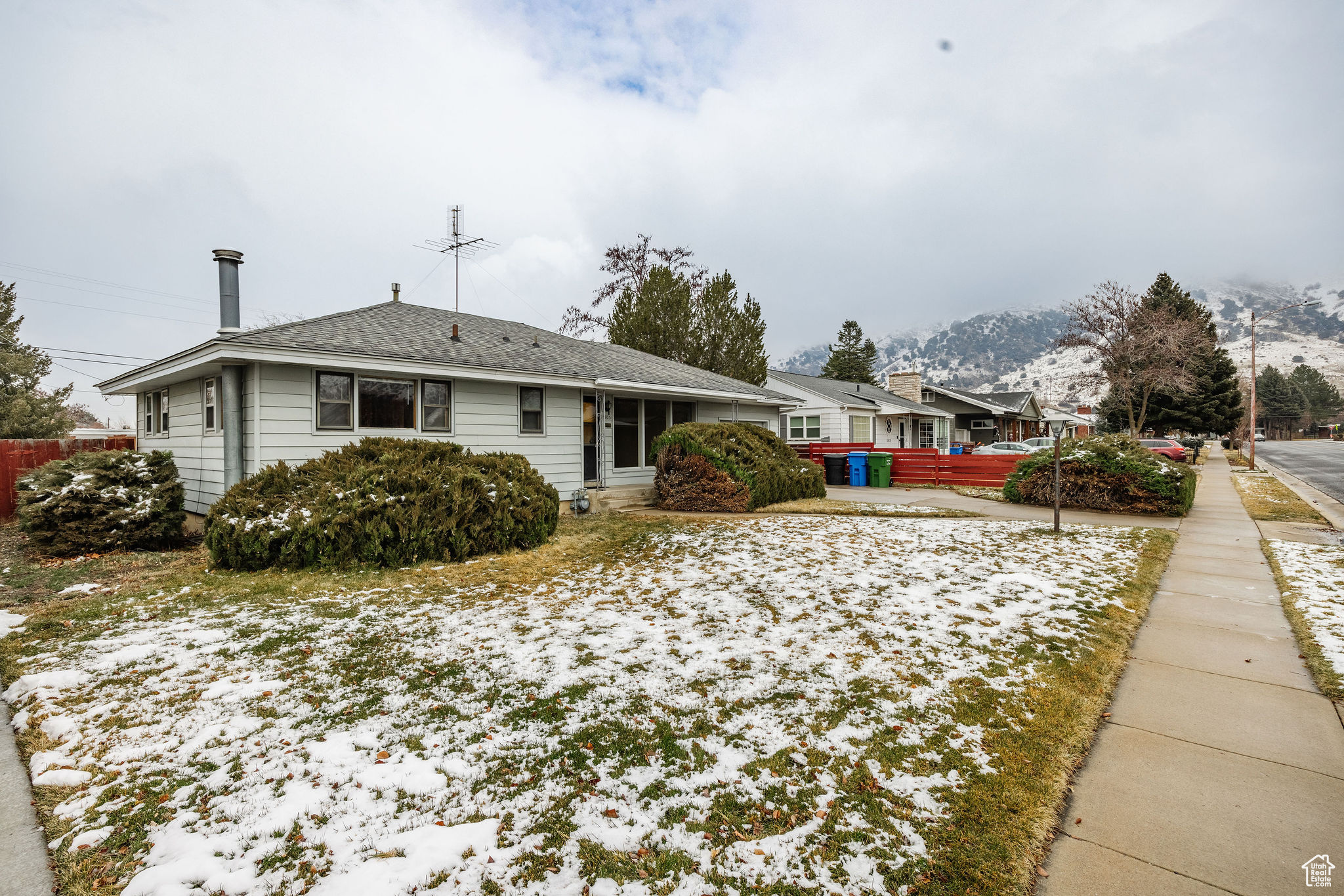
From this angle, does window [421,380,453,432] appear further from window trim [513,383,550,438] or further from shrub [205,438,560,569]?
shrub [205,438,560,569]

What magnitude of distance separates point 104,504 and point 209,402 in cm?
231

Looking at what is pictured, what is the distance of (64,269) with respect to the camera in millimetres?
26922

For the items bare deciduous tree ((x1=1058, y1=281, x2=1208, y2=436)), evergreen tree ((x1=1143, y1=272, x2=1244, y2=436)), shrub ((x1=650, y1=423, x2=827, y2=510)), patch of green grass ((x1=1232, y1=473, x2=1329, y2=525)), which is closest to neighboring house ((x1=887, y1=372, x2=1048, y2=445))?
bare deciduous tree ((x1=1058, y1=281, x2=1208, y2=436))

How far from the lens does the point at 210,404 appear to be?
32.8 ft

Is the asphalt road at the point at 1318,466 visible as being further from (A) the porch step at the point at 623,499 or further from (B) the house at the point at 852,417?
(A) the porch step at the point at 623,499

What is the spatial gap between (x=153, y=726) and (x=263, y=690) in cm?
54

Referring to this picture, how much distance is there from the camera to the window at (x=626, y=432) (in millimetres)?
14617

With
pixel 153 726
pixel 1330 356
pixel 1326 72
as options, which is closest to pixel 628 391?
pixel 153 726

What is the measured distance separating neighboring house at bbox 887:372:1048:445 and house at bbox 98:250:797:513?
786 inches

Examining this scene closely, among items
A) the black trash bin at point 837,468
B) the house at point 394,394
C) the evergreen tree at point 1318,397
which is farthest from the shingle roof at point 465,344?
the evergreen tree at point 1318,397

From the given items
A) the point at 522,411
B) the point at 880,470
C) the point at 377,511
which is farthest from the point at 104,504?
the point at 880,470

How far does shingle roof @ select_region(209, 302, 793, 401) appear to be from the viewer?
30.8 ft

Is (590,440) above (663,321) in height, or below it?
below

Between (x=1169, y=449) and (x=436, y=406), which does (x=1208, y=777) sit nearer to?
(x=436, y=406)
